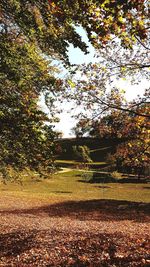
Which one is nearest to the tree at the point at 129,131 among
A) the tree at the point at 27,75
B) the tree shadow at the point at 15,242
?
the tree at the point at 27,75

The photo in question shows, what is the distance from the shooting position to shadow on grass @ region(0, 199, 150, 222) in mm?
26625

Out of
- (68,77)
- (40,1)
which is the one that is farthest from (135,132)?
(40,1)

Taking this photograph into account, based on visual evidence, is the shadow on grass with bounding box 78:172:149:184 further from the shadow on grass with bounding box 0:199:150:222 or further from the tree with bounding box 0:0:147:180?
the tree with bounding box 0:0:147:180

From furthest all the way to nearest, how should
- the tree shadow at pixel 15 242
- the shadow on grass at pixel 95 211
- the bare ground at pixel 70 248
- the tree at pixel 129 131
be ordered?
1. the shadow on grass at pixel 95 211
2. the tree at pixel 129 131
3. the tree shadow at pixel 15 242
4. the bare ground at pixel 70 248

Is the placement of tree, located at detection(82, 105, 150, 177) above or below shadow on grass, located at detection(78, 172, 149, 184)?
above

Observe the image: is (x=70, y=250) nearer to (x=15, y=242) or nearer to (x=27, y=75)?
(x=15, y=242)

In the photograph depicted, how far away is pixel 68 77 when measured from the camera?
16.4 meters

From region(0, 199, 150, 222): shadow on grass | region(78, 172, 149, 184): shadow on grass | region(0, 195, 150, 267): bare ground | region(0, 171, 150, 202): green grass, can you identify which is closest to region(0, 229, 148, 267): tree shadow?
region(0, 195, 150, 267): bare ground

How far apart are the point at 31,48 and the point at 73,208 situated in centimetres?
1935

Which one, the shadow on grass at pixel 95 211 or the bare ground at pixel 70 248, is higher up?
the bare ground at pixel 70 248

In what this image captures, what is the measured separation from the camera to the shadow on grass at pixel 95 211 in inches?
1048

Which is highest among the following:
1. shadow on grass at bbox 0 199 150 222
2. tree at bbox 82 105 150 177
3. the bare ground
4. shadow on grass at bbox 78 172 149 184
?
tree at bbox 82 105 150 177

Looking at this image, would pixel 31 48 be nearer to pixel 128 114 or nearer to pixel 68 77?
pixel 68 77

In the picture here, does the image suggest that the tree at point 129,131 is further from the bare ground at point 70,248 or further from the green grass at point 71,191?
the green grass at point 71,191
